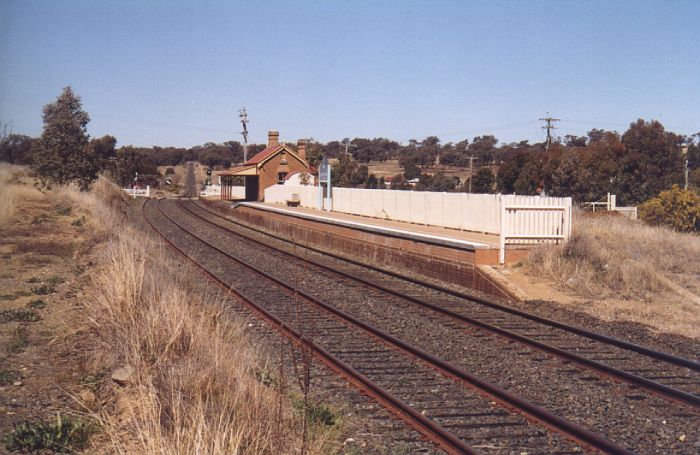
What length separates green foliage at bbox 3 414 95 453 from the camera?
515 centimetres

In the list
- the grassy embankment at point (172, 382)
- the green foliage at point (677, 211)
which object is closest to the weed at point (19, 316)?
the grassy embankment at point (172, 382)

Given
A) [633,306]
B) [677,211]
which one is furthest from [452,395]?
[677,211]

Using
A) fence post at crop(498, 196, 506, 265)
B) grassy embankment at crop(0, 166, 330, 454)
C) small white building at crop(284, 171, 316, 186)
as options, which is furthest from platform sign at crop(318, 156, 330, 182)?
grassy embankment at crop(0, 166, 330, 454)

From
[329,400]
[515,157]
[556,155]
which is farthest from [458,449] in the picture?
[515,157]

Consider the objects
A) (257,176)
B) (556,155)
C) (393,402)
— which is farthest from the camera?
(257,176)

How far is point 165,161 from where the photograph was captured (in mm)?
178500

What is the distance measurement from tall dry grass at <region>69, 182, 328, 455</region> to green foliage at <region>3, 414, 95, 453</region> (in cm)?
19

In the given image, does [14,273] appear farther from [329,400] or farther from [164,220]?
[164,220]

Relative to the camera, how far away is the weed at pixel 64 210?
29.6 m

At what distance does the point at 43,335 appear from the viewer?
895cm

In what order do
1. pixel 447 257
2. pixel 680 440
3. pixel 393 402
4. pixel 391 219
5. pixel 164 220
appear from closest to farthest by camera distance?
pixel 680 440 < pixel 393 402 < pixel 447 257 < pixel 391 219 < pixel 164 220

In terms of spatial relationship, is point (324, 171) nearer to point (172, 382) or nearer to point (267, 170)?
point (267, 170)

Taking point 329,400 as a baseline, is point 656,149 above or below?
above

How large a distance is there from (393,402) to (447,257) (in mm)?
9738
